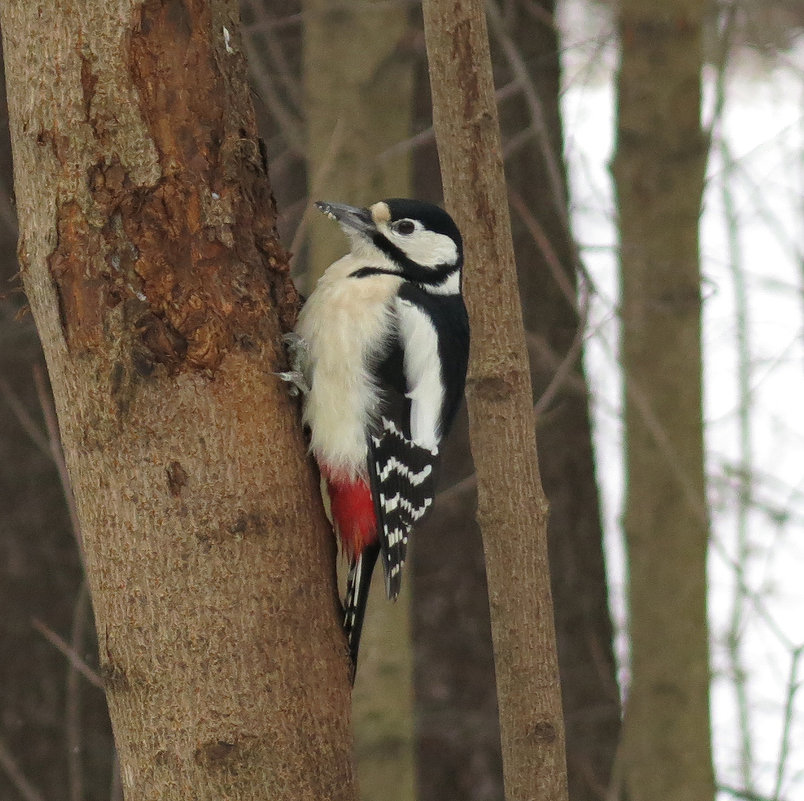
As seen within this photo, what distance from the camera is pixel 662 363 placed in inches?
155

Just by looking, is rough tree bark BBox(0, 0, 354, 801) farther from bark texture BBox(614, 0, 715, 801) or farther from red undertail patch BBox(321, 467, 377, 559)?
bark texture BBox(614, 0, 715, 801)

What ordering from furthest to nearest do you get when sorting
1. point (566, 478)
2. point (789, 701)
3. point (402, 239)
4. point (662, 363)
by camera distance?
point (566, 478)
point (662, 363)
point (402, 239)
point (789, 701)

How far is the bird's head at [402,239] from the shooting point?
3164 mm

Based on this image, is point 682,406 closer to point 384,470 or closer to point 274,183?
point 384,470

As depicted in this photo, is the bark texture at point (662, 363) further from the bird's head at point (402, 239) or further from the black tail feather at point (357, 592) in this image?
the black tail feather at point (357, 592)

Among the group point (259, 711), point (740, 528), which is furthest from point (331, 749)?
point (740, 528)

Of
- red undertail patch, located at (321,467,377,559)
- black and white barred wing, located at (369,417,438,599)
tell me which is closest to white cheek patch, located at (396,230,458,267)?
black and white barred wing, located at (369,417,438,599)

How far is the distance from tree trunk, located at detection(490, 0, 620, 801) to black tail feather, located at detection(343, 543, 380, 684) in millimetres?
2224

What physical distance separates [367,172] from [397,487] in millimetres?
1491

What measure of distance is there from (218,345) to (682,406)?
2.11 m

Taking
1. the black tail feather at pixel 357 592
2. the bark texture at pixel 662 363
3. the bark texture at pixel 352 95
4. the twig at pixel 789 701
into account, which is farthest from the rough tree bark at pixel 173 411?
the bark texture at pixel 662 363

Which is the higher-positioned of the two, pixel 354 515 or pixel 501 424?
pixel 501 424

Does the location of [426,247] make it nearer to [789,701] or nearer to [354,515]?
[354,515]

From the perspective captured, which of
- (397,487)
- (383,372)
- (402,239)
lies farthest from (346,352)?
(402,239)
